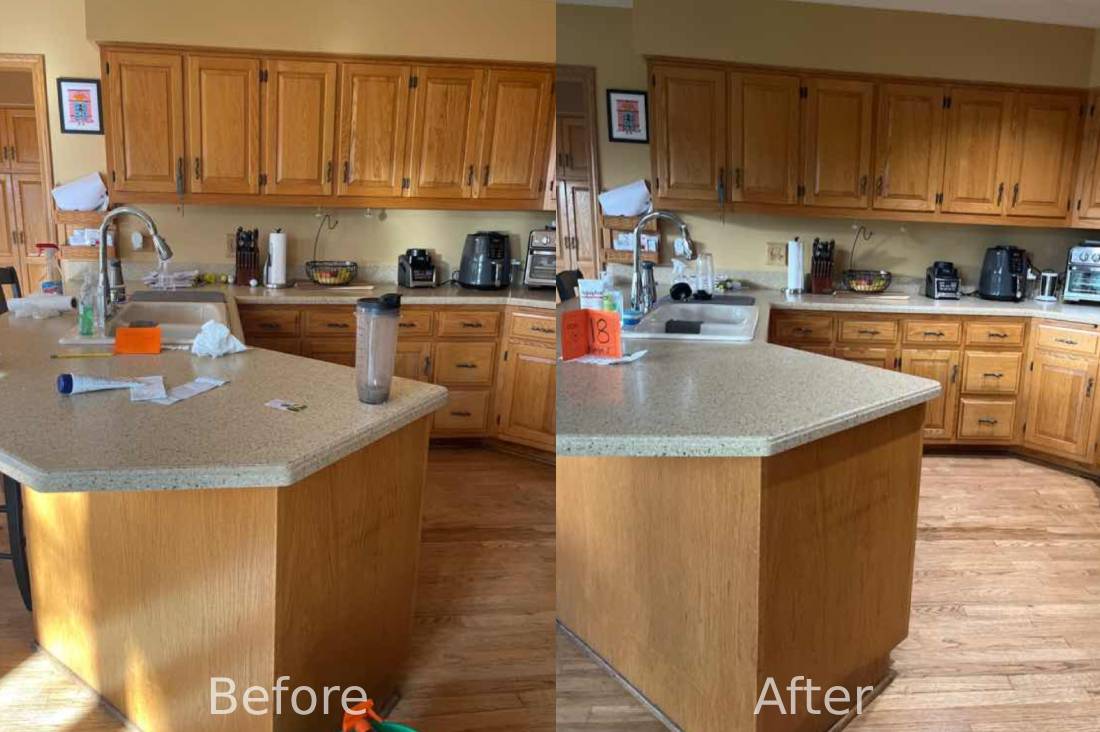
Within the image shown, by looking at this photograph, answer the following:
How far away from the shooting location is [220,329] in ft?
7.82

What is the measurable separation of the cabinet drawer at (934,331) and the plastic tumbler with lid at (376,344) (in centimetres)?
298

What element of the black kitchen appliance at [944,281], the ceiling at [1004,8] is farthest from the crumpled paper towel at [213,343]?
the black kitchen appliance at [944,281]

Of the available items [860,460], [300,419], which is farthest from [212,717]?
[860,460]

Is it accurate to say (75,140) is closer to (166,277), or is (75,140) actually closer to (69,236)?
(69,236)

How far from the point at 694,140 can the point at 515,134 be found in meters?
0.92

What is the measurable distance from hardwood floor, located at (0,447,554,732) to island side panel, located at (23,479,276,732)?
12 cm

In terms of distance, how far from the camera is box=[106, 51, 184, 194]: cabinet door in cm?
395

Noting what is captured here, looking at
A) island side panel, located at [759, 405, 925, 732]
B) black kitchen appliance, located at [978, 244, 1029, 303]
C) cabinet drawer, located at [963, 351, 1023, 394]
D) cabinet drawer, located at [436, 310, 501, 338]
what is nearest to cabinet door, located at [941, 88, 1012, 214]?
black kitchen appliance, located at [978, 244, 1029, 303]

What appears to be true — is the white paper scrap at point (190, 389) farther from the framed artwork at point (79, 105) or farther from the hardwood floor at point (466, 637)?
the framed artwork at point (79, 105)

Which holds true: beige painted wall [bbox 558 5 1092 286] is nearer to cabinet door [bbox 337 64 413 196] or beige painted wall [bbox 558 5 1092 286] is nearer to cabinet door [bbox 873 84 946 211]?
cabinet door [bbox 873 84 946 211]

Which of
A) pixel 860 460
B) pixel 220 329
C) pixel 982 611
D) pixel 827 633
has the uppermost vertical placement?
pixel 220 329

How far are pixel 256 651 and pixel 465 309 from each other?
2.65 metres

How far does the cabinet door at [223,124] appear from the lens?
3.99 metres

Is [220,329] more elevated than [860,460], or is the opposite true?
[220,329]
